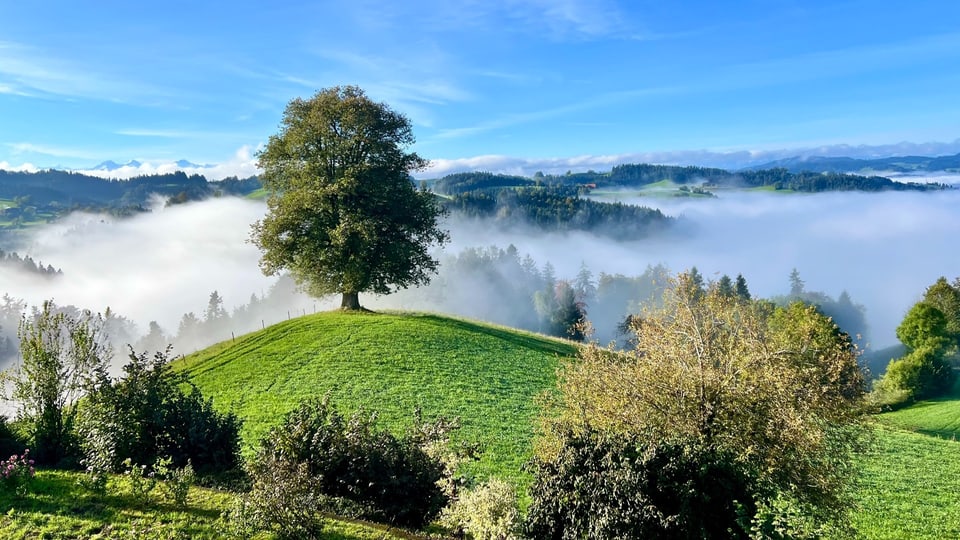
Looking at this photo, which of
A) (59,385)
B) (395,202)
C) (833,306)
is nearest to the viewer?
(59,385)

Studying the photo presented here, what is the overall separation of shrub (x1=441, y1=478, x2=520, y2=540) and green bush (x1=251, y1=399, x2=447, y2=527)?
230 centimetres

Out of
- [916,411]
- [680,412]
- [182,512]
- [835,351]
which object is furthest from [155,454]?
[916,411]

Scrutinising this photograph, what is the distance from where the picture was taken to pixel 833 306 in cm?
17888

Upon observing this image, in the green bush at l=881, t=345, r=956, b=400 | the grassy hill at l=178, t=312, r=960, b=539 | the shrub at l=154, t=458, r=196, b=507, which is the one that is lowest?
the green bush at l=881, t=345, r=956, b=400

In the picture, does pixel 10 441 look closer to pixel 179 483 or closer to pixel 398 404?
pixel 179 483

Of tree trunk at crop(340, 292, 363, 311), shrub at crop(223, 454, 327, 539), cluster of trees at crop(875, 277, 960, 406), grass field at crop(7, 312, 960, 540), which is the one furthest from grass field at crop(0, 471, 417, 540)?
cluster of trees at crop(875, 277, 960, 406)

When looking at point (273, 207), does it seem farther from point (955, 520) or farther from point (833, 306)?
point (833, 306)

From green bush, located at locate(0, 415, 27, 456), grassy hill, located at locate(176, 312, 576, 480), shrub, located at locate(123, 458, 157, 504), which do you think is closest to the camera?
shrub, located at locate(123, 458, 157, 504)

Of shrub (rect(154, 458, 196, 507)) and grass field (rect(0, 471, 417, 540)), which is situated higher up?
shrub (rect(154, 458, 196, 507))

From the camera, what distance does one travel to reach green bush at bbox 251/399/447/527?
14039mm

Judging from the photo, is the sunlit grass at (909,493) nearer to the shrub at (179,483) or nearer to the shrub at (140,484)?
the shrub at (179,483)

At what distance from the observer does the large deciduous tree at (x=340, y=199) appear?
139 feet

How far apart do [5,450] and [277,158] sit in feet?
104

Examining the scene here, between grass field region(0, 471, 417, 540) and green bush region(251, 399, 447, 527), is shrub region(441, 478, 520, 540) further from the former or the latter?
green bush region(251, 399, 447, 527)
